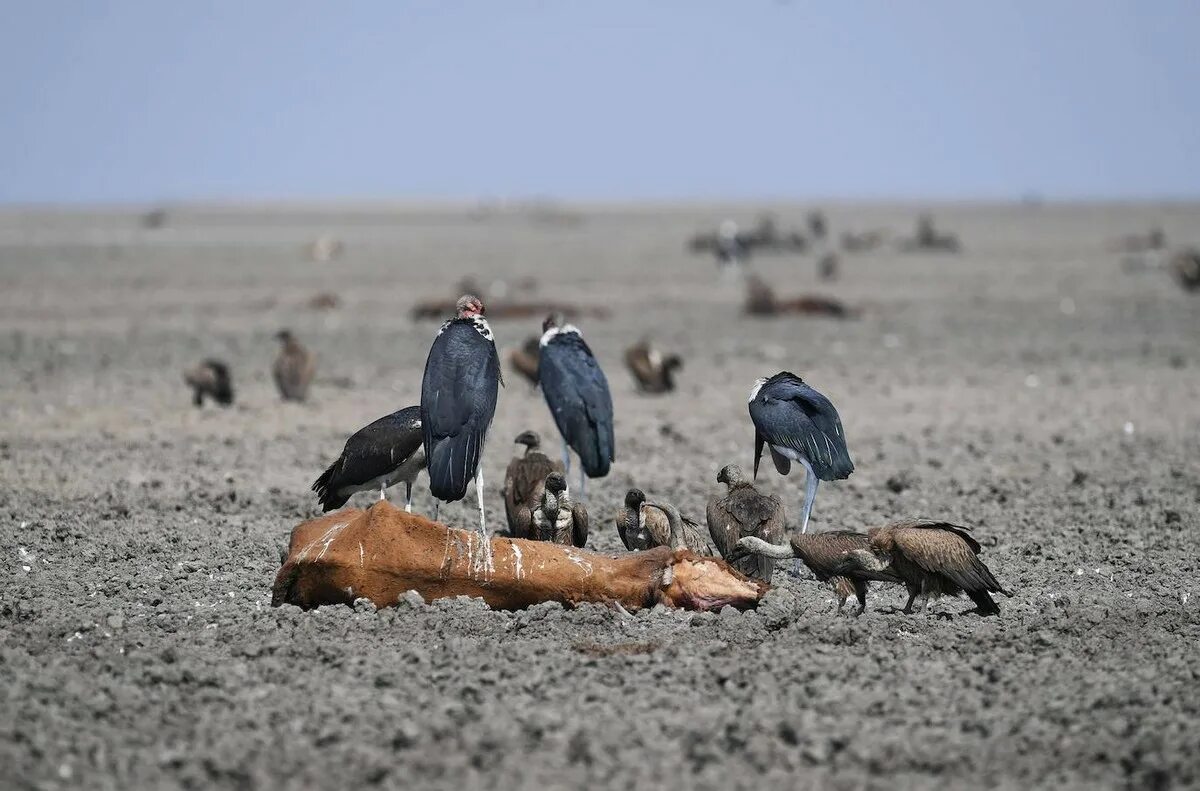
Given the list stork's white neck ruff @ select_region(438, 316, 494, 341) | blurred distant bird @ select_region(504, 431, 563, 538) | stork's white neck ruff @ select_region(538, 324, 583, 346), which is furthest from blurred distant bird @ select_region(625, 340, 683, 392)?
stork's white neck ruff @ select_region(438, 316, 494, 341)

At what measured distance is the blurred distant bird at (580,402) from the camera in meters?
10.7

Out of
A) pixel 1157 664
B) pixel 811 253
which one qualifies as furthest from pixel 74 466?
pixel 811 253

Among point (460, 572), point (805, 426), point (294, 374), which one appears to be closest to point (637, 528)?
point (805, 426)

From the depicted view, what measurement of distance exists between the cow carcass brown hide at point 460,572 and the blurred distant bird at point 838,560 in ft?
0.88

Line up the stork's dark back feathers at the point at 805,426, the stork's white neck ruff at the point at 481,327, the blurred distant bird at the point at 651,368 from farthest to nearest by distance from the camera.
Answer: the blurred distant bird at the point at 651,368, the stork's dark back feathers at the point at 805,426, the stork's white neck ruff at the point at 481,327

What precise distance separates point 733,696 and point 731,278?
3089cm

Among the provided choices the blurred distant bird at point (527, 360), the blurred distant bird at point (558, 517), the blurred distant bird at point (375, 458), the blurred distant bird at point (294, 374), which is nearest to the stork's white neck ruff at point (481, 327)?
the blurred distant bird at point (375, 458)

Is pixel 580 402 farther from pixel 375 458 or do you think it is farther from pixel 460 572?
pixel 460 572

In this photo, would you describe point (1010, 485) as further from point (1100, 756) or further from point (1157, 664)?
point (1100, 756)

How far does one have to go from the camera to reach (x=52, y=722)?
6207 millimetres

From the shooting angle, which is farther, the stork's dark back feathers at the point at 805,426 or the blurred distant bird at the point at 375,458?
the stork's dark back feathers at the point at 805,426

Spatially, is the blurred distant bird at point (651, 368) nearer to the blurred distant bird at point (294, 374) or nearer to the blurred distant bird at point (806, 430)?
the blurred distant bird at point (294, 374)

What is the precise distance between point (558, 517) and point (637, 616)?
137cm

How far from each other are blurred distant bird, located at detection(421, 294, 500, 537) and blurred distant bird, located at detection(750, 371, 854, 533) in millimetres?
1712
